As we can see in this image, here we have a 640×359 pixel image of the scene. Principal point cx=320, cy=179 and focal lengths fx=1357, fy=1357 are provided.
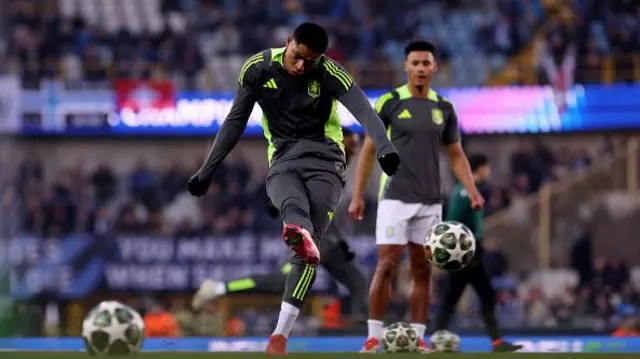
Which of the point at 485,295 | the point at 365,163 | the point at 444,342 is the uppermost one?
the point at 365,163

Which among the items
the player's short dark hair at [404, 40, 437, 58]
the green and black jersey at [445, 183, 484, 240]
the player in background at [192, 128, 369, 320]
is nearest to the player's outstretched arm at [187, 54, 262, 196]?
the player's short dark hair at [404, 40, 437, 58]

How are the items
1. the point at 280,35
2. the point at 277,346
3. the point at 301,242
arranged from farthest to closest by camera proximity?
the point at 280,35 < the point at 277,346 < the point at 301,242

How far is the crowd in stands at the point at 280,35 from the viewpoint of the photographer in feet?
91.5

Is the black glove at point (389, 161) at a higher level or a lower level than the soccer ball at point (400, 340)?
higher

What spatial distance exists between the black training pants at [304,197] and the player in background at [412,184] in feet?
6.05

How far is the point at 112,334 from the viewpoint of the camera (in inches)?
355

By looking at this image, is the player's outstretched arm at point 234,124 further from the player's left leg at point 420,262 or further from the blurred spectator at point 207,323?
the blurred spectator at point 207,323

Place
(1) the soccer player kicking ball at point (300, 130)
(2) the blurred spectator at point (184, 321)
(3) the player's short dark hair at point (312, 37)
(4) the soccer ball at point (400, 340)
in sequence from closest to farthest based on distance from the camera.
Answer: (3) the player's short dark hair at point (312, 37)
(1) the soccer player kicking ball at point (300, 130)
(4) the soccer ball at point (400, 340)
(2) the blurred spectator at point (184, 321)

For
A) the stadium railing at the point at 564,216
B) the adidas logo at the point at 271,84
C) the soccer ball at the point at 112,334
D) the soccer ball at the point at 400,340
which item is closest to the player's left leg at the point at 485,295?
the soccer ball at the point at 400,340

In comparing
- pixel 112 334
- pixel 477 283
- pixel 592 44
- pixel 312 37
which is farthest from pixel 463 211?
pixel 592 44

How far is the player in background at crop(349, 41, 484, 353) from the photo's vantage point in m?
11.1

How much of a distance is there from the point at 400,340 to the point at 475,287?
A: 292 cm

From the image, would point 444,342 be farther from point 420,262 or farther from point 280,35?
point 280,35

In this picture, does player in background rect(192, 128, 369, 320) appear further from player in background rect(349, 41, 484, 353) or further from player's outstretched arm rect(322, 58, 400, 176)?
player's outstretched arm rect(322, 58, 400, 176)
